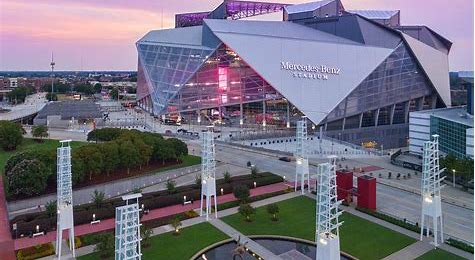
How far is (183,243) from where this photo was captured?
95.8 ft

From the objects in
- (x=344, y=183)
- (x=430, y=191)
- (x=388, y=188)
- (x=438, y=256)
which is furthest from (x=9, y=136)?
(x=438, y=256)

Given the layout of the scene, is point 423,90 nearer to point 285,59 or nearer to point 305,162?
point 285,59

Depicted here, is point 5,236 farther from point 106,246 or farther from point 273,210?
point 273,210

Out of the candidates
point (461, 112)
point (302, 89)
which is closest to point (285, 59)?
point (302, 89)

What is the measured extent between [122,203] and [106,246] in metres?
10.3

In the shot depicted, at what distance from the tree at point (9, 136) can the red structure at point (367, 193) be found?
42878mm

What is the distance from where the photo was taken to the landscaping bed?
31.7 metres

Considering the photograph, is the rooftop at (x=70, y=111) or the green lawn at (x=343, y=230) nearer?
the green lawn at (x=343, y=230)

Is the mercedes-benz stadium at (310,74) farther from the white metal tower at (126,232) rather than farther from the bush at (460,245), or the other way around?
the white metal tower at (126,232)

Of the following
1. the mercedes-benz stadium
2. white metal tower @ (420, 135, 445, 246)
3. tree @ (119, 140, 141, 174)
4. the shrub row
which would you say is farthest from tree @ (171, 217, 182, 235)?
the mercedes-benz stadium

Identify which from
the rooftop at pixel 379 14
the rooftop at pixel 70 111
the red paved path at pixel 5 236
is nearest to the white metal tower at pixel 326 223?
the red paved path at pixel 5 236

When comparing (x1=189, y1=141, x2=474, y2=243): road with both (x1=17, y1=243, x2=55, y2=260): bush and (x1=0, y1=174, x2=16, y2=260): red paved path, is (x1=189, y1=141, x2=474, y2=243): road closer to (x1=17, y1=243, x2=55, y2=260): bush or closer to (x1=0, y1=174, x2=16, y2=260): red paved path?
(x1=17, y1=243, x2=55, y2=260): bush

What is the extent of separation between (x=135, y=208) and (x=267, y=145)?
47942 millimetres

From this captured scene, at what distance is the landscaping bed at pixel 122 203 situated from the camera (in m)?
31.7
